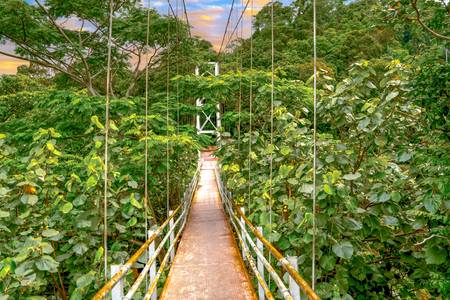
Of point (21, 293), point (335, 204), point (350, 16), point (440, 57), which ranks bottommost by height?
point (21, 293)

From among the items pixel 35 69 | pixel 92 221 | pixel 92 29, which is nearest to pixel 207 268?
pixel 92 221

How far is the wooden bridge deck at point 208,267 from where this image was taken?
4176 mm

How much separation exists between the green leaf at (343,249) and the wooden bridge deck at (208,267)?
1.24 m

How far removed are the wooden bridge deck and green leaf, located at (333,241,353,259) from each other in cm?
124

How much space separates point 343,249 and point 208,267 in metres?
2.49

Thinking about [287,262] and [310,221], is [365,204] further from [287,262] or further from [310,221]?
[287,262]

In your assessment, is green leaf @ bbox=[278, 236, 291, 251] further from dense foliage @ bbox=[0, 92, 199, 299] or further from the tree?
the tree

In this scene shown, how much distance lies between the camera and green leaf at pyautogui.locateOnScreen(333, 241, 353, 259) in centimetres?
304

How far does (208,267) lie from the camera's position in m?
5.22

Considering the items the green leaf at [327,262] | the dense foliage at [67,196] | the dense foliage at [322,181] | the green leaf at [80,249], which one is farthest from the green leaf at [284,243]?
the green leaf at [80,249]

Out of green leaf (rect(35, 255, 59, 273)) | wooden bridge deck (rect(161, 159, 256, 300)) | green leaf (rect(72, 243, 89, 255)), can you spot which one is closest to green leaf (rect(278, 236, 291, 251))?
wooden bridge deck (rect(161, 159, 256, 300))

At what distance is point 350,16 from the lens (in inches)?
997

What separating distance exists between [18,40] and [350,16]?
21.1 metres

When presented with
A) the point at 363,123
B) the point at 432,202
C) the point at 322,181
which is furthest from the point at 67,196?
the point at 432,202
